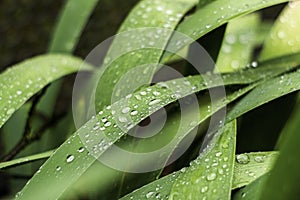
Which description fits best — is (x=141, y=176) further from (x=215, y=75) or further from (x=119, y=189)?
(x=215, y=75)

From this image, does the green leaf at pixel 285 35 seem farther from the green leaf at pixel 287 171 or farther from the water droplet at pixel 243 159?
the green leaf at pixel 287 171

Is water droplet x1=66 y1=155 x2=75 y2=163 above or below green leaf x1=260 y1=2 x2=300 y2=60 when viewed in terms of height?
below

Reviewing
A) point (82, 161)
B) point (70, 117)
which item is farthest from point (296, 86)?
point (70, 117)

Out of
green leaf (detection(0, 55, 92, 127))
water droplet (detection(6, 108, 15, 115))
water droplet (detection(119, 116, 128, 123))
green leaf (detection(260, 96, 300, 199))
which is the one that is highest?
green leaf (detection(0, 55, 92, 127))

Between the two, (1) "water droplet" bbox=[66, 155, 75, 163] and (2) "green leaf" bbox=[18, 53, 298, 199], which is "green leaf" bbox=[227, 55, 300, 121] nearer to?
(2) "green leaf" bbox=[18, 53, 298, 199]

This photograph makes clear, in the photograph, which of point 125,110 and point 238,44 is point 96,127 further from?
point 238,44

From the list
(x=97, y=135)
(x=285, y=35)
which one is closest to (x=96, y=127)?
(x=97, y=135)

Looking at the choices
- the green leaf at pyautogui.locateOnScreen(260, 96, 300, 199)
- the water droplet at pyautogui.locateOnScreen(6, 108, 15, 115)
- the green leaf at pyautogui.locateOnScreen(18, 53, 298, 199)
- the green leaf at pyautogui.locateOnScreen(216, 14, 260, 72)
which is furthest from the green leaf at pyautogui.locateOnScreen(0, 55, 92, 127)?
the green leaf at pyautogui.locateOnScreen(260, 96, 300, 199)

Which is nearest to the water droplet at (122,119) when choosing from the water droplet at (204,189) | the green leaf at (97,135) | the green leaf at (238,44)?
the green leaf at (97,135)
